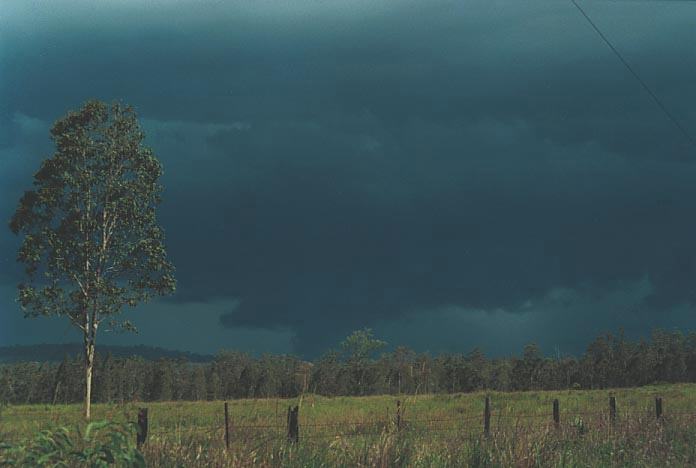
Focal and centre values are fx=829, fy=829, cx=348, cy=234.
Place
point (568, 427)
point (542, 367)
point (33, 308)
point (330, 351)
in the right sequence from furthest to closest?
point (330, 351) < point (542, 367) < point (33, 308) < point (568, 427)

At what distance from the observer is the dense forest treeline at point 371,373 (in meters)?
70.6

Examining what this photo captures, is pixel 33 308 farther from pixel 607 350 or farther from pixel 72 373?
pixel 607 350

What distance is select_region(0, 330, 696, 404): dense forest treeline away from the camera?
70.6 m

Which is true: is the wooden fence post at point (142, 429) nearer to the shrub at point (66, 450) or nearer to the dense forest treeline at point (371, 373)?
the shrub at point (66, 450)

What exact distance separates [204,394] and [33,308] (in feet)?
132

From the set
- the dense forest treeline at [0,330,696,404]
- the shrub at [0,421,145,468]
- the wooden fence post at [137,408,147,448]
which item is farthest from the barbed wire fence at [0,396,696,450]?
the dense forest treeline at [0,330,696,404]

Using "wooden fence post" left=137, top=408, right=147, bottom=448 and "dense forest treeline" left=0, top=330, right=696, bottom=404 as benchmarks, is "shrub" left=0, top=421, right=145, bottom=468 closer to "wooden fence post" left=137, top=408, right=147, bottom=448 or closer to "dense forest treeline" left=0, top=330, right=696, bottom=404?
"wooden fence post" left=137, top=408, right=147, bottom=448

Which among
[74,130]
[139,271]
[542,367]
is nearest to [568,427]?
[139,271]

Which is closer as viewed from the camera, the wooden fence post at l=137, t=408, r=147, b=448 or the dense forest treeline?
the wooden fence post at l=137, t=408, r=147, b=448

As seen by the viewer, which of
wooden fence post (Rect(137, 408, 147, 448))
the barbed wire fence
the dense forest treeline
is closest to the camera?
wooden fence post (Rect(137, 408, 147, 448))

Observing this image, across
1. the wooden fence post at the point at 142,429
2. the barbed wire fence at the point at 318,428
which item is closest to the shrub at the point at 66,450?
the barbed wire fence at the point at 318,428

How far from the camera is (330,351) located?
90312mm

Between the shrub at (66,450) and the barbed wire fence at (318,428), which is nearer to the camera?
the shrub at (66,450)

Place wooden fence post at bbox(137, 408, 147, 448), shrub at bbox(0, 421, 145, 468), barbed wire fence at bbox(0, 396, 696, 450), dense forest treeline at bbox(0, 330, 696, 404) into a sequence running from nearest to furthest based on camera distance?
shrub at bbox(0, 421, 145, 468) < wooden fence post at bbox(137, 408, 147, 448) < barbed wire fence at bbox(0, 396, 696, 450) < dense forest treeline at bbox(0, 330, 696, 404)
